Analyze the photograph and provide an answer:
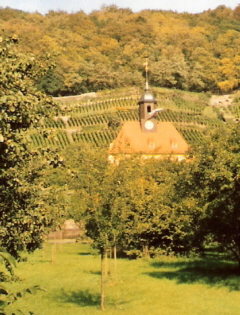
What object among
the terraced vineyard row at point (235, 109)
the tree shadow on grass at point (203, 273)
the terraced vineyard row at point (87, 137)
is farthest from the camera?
the terraced vineyard row at point (235, 109)

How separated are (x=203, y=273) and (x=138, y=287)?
4224 millimetres

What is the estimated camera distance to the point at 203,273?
83.3 ft

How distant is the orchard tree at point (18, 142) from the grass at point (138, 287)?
3.72 meters

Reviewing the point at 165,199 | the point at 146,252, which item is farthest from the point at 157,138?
the point at 165,199

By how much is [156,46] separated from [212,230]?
5397 inches

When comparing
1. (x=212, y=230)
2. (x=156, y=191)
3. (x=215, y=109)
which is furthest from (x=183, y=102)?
(x=212, y=230)

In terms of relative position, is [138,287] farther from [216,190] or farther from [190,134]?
[190,134]

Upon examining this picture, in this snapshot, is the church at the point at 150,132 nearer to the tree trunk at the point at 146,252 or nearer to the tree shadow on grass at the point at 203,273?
the tree trunk at the point at 146,252

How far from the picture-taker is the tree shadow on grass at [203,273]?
22.9 m

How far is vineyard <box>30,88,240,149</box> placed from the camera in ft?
261

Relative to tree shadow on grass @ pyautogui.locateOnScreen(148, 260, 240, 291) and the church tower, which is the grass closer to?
tree shadow on grass @ pyautogui.locateOnScreen(148, 260, 240, 291)

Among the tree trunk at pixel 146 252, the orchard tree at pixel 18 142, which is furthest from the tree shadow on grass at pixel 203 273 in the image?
the orchard tree at pixel 18 142

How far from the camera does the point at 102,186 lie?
18109 millimetres

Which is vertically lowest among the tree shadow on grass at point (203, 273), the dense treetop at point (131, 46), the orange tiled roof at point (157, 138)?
the tree shadow on grass at point (203, 273)
